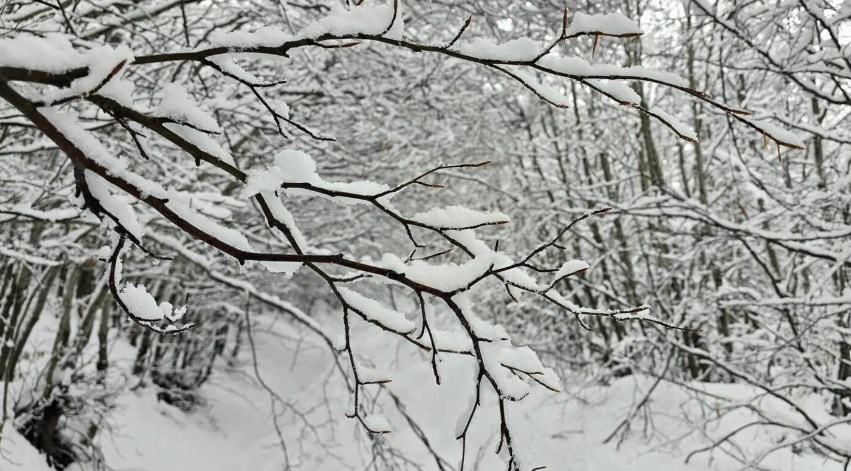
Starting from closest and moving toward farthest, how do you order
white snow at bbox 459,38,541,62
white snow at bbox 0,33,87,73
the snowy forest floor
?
1. white snow at bbox 0,33,87,73
2. white snow at bbox 459,38,541,62
3. the snowy forest floor

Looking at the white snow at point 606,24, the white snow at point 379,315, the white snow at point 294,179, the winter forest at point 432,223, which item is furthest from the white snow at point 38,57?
the white snow at point 606,24

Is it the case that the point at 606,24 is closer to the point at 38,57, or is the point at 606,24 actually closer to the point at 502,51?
the point at 502,51

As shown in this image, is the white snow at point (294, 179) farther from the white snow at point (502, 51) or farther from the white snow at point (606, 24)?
the white snow at point (606, 24)

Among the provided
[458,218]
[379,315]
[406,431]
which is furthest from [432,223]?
[406,431]

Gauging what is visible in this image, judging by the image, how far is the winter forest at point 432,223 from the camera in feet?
3.36

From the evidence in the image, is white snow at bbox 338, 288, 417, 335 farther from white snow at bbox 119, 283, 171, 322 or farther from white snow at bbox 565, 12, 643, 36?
white snow at bbox 565, 12, 643, 36

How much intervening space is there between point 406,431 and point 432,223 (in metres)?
7.45

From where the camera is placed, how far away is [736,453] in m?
4.80

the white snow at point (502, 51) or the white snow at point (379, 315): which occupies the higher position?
the white snow at point (502, 51)

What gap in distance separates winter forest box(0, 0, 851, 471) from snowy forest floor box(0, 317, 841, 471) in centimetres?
4

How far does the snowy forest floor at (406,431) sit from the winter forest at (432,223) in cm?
4

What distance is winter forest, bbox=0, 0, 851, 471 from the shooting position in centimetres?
103

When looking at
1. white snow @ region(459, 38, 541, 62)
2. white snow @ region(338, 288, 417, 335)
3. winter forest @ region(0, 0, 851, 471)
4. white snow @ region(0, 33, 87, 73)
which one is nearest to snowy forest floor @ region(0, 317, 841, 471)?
winter forest @ region(0, 0, 851, 471)

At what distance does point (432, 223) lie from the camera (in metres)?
1.05
